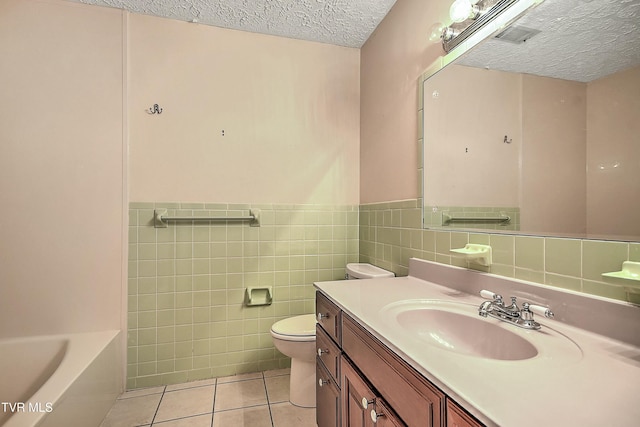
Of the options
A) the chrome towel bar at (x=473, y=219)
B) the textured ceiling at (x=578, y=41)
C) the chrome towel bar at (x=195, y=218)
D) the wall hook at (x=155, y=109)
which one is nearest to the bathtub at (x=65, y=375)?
the chrome towel bar at (x=195, y=218)

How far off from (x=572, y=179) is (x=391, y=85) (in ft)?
3.99

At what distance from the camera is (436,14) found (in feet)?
4.78

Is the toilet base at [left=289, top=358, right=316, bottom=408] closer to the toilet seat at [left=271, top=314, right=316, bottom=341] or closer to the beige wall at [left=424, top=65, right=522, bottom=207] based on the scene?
the toilet seat at [left=271, top=314, right=316, bottom=341]

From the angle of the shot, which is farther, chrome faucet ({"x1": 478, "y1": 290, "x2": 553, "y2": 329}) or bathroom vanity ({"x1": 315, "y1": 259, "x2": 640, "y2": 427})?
chrome faucet ({"x1": 478, "y1": 290, "x2": 553, "y2": 329})

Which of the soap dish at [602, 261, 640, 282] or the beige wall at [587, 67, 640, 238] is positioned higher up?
the beige wall at [587, 67, 640, 238]

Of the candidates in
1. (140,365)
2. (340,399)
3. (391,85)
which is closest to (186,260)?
(140,365)

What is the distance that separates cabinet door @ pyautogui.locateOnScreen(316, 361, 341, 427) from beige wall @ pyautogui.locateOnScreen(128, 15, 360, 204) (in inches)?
47.8

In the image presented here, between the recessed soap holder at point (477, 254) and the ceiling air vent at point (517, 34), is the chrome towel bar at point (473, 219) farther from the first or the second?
the ceiling air vent at point (517, 34)

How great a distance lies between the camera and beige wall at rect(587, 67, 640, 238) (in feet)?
2.51

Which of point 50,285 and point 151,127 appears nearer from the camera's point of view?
point 50,285

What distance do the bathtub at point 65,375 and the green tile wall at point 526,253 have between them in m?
1.67

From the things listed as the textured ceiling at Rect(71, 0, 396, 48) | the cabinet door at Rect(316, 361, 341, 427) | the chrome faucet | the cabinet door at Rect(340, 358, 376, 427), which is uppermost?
the textured ceiling at Rect(71, 0, 396, 48)

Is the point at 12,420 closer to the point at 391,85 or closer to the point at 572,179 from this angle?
the point at 572,179

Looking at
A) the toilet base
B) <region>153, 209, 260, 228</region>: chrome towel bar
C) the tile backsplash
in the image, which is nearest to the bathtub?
the tile backsplash
